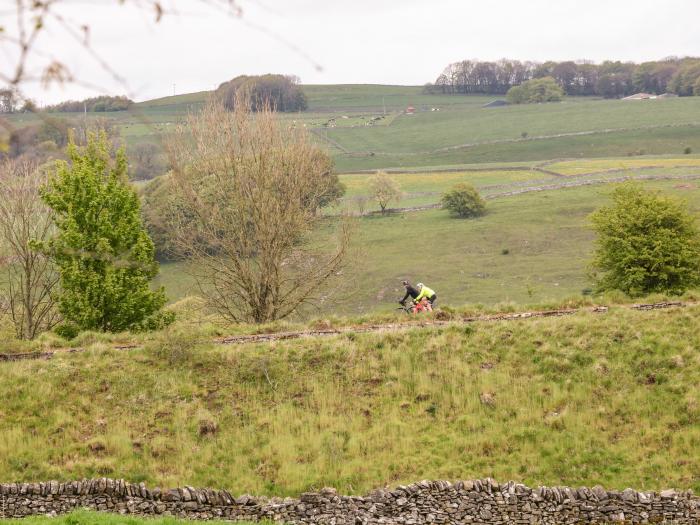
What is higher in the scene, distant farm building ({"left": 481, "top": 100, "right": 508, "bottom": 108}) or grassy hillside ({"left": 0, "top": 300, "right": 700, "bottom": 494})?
distant farm building ({"left": 481, "top": 100, "right": 508, "bottom": 108})

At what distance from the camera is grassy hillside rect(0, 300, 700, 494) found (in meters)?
16.0

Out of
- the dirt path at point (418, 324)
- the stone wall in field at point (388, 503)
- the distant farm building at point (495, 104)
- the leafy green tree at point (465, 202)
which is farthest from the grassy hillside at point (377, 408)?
the distant farm building at point (495, 104)

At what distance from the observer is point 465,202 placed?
7469cm

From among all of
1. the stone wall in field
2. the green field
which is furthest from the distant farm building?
the stone wall in field

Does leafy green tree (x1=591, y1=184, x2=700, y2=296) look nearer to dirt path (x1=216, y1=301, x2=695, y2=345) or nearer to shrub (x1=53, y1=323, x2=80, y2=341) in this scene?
dirt path (x1=216, y1=301, x2=695, y2=345)

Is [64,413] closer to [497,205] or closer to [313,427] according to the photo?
[313,427]

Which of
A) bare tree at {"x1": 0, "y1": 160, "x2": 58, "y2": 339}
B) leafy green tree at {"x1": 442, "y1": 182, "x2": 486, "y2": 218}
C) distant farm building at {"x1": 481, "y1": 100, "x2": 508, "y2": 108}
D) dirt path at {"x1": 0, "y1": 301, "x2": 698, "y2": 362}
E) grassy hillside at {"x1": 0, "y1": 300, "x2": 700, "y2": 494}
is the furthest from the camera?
distant farm building at {"x1": 481, "y1": 100, "x2": 508, "y2": 108}

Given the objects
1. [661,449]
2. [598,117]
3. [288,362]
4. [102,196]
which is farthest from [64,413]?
[598,117]

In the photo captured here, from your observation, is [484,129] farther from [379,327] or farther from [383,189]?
[379,327]

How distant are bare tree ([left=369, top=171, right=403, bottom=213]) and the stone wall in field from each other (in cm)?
6577

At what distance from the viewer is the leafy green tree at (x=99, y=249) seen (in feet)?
79.0

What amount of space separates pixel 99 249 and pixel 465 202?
53.9 metres

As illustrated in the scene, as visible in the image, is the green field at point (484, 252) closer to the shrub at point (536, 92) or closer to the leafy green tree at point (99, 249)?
the leafy green tree at point (99, 249)

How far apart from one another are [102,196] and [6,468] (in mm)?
10776
